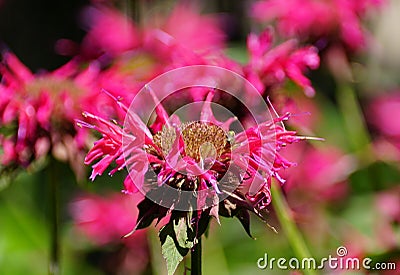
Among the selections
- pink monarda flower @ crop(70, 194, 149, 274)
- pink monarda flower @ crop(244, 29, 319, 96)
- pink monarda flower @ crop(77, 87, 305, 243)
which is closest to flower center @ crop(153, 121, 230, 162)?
pink monarda flower @ crop(77, 87, 305, 243)

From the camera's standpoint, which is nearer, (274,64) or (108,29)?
(274,64)

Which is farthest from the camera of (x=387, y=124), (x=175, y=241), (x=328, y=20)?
(x=387, y=124)

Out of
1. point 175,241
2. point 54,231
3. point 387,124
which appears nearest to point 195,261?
point 175,241

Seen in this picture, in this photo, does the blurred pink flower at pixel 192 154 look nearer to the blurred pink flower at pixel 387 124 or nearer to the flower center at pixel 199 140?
the flower center at pixel 199 140

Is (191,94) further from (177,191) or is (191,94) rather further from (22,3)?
(22,3)

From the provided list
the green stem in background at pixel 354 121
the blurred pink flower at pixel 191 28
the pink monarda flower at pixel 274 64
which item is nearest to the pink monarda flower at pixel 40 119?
the pink monarda flower at pixel 274 64

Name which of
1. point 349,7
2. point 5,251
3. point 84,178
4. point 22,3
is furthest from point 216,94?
point 22,3

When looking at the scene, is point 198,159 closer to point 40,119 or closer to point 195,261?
point 195,261
